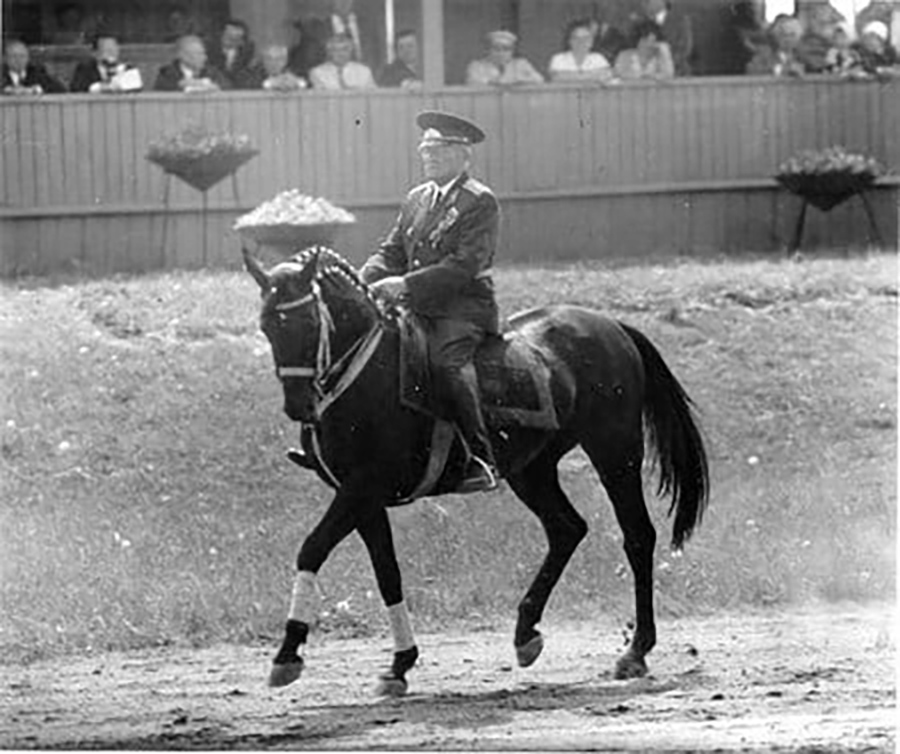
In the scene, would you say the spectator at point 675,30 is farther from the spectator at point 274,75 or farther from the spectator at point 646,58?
the spectator at point 274,75

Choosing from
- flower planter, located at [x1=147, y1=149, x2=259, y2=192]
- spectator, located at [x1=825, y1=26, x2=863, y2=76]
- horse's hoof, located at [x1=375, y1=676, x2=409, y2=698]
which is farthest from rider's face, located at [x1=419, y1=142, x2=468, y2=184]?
horse's hoof, located at [x1=375, y1=676, x2=409, y2=698]

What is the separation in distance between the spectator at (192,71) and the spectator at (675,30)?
1.68 m

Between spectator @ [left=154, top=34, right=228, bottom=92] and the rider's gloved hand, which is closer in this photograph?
the rider's gloved hand

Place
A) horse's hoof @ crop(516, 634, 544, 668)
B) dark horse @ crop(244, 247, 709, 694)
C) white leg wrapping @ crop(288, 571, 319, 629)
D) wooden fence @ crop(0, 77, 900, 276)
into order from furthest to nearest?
wooden fence @ crop(0, 77, 900, 276), horse's hoof @ crop(516, 634, 544, 668), white leg wrapping @ crop(288, 571, 319, 629), dark horse @ crop(244, 247, 709, 694)

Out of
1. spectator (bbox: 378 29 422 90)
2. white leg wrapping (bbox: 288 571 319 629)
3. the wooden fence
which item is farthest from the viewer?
spectator (bbox: 378 29 422 90)

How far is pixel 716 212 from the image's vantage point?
9.86 metres

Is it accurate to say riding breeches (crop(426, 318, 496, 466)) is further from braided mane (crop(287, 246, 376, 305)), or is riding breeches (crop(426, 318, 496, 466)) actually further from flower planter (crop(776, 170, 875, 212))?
flower planter (crop(776, 170, 875, 212))

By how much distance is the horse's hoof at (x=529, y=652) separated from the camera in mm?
9289

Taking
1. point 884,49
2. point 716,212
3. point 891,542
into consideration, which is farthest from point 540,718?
point 884,49

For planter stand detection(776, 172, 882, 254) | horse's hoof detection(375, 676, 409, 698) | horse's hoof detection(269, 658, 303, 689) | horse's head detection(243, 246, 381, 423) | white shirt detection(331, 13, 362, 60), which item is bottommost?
horse's hoof detection(375, 676, 409, 698)

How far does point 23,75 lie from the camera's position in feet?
31.7

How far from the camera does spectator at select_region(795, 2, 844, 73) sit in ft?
32.0

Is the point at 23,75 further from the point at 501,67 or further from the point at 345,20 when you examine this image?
the point at 501,67

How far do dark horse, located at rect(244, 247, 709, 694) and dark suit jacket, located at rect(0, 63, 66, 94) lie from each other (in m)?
1.36
